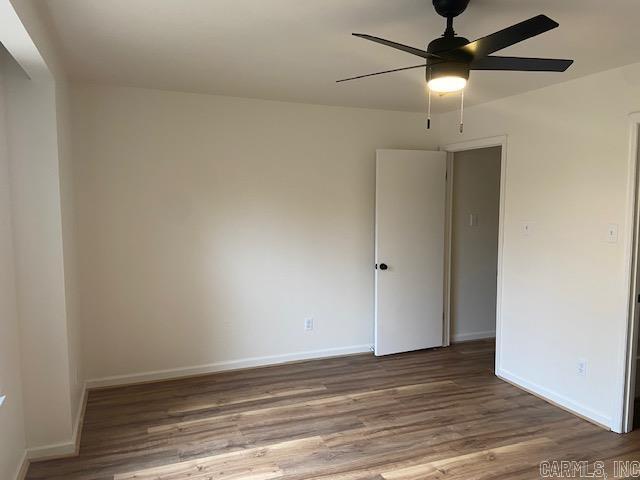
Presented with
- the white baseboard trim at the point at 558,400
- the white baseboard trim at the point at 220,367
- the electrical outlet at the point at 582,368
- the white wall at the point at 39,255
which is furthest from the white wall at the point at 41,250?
the electrical outlet at the point at 582,368

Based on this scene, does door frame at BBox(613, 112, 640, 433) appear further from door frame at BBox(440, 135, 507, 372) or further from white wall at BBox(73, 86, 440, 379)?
white wall at BBox(73, 86, 440, 379)

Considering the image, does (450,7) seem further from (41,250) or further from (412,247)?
(412,247)

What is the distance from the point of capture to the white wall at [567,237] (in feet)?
10.0

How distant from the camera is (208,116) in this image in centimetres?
389

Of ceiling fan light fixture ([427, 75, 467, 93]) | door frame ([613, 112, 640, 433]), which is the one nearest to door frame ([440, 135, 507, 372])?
door frame ([613, 112, 640, 433])

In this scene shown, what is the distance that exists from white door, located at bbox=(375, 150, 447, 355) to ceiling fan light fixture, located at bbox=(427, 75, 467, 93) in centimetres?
232

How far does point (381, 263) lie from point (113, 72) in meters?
2.82

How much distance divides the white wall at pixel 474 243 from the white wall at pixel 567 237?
0.94 m

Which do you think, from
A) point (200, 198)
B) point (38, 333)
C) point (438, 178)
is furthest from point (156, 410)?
point (438, 178)

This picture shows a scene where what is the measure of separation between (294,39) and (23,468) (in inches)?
112

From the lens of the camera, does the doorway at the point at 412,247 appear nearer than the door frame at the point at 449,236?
No

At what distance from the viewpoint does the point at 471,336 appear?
16.7 feet

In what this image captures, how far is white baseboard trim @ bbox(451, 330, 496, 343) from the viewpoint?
5035 millimetres

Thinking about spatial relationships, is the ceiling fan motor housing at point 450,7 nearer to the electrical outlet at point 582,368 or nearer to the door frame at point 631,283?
the door frame at point 631,283
